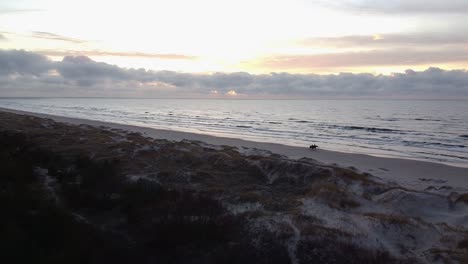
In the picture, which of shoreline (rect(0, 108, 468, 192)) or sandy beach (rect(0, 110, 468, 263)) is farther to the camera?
shoreline (rect(0, 108, 468, 192))

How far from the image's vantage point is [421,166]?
17.9 meters

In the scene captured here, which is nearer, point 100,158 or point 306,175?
point 306,175

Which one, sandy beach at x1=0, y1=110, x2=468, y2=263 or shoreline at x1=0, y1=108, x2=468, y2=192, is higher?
sandy beach at x1=0, y1=110, x2=468, y2=263

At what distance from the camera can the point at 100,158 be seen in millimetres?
14305

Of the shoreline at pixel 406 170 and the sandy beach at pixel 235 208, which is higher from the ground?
the sandy beach at pixel 235 208

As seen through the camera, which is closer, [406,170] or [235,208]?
[235,208]

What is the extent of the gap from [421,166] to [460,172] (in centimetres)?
177

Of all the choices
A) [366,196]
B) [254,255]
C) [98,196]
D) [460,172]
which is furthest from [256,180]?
[460,172]

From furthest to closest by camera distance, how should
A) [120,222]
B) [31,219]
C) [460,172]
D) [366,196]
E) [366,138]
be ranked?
[366,138], [460,172], [366,196], [120,222], [31,219]

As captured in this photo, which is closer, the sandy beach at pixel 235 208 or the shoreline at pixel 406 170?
the sandy beach at pixel 235 208

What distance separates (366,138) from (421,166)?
1390cm

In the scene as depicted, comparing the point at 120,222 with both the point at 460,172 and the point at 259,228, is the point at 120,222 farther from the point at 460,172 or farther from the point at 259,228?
the point at 460,172

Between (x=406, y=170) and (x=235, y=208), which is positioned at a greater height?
(x=235, y=208)

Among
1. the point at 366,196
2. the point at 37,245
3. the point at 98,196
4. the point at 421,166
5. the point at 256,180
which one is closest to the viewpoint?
the point at 37,245
